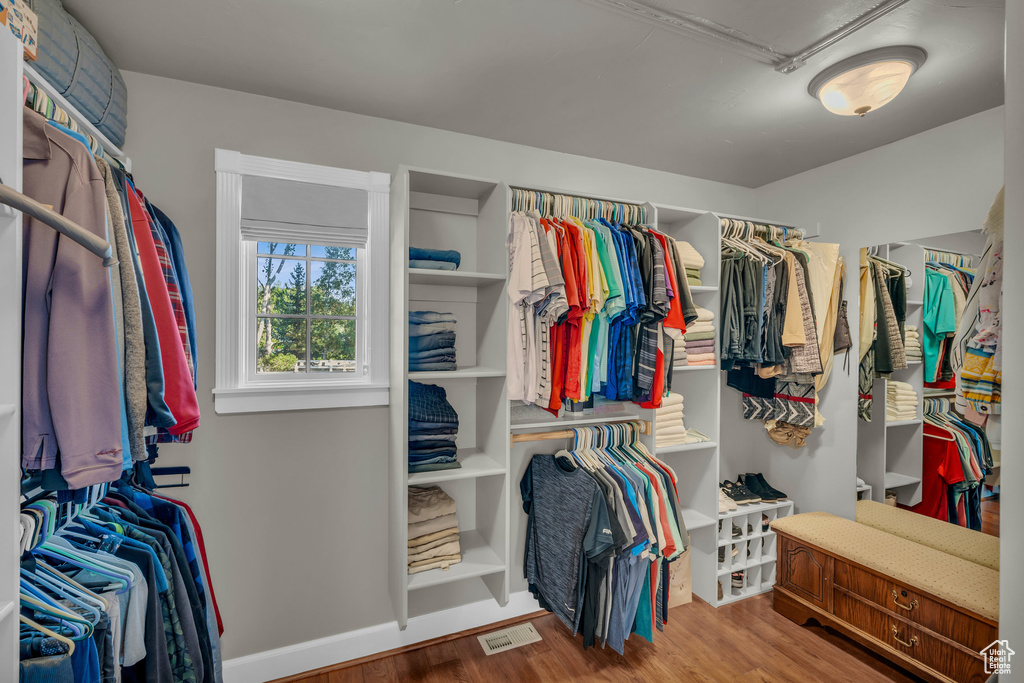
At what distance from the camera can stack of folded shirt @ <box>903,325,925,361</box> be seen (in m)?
2.34

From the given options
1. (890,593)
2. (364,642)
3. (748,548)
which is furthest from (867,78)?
(364,642)

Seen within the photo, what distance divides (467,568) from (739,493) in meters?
1.72

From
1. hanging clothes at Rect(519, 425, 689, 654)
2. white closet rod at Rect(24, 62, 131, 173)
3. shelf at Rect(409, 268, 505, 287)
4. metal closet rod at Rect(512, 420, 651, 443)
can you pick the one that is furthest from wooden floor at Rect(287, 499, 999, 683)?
white closet rod at Rect(24, 62, 131, 173)

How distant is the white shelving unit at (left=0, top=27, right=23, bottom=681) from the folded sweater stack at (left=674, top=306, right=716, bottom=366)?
2.43 m

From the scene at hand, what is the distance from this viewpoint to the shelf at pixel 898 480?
2420mm

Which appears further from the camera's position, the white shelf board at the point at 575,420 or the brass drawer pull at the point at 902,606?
the white shelf board at the point at 575,420

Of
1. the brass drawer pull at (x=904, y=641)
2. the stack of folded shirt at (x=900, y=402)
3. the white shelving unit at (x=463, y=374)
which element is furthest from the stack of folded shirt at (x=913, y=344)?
the white shelving unit at (x=463, y=374)

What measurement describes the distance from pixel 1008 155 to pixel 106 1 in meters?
2.32

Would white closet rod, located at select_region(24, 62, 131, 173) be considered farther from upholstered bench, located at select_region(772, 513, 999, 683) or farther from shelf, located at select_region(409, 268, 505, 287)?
upholstered bench, located at select_region(772, 513, 999, 683)

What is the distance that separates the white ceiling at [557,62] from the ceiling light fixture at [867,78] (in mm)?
48

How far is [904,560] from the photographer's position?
6.95ft

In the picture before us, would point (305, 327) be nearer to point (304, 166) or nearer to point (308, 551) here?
point (304, 166)

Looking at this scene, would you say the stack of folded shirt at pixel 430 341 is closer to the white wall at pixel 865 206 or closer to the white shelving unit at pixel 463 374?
the white shelving unit at pixel 463 374

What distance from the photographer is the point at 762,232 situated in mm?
2777
